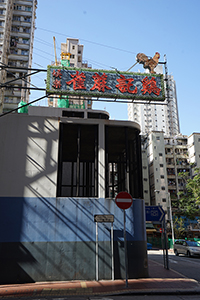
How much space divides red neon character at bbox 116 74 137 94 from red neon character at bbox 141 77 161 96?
582 millimetres

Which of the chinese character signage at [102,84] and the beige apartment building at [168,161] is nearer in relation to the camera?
the chinese character signage at [102,84]

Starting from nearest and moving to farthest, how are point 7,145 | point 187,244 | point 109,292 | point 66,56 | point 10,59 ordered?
point 109,292 → point 7,145 → point 187,244 → point 10,59 → point 66,56

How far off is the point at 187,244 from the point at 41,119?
18.6 meters

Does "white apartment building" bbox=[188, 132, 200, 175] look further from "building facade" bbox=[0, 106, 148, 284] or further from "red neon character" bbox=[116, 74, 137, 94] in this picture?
"building facade" bbox=[0, 106, 148, 284]

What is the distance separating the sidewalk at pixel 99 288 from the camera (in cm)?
796

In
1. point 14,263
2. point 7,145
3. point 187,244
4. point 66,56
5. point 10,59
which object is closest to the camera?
point 14,263

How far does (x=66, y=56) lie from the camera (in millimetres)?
84750

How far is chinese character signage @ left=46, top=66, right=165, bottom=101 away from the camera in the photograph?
12.0m

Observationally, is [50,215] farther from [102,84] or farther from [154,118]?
[154,118]

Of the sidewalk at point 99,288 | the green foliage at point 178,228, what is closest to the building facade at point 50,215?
the sidewalk at point 99,288

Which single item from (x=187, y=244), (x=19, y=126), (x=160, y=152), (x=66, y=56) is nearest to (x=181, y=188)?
(x=160, y=152)

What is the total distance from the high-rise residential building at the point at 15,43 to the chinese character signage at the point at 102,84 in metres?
52.4

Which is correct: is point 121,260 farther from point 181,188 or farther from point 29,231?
point 181,188

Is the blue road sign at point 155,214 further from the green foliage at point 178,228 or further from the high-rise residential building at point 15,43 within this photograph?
the high-rise residential building at point 15,43
